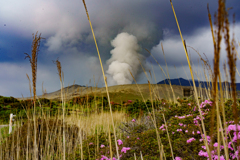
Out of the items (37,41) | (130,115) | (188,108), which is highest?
(37,41)

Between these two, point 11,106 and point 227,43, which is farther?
point 11,106

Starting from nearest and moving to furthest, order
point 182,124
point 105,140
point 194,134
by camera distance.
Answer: point 194,134 < point 182,124 < point 105,140

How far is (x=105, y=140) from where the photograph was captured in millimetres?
2611

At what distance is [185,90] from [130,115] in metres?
2.02

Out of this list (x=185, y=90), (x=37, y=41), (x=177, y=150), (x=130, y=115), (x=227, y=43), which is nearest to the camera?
(x=227, y=43)

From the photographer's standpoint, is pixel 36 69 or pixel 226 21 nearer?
pixel 226 21

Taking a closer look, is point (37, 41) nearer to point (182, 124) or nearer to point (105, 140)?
point (105, 140)

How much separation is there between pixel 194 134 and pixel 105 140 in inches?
49.7

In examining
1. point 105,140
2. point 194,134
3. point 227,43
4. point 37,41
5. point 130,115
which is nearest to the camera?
point 227,43

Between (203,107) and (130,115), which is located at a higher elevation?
(203,107)

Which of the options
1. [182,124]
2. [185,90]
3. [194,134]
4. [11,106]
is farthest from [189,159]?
[11,106]

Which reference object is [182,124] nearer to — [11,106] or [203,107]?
[203,107]

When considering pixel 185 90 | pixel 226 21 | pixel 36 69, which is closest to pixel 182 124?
pixel 36 69

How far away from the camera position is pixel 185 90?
18.4ft
